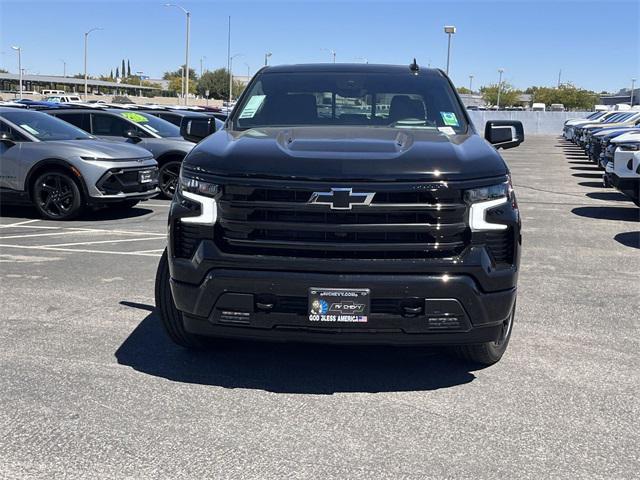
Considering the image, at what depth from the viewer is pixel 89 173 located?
10.4 metres

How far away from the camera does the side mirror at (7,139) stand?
35.3 ft

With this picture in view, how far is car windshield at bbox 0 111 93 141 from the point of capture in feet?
36.1

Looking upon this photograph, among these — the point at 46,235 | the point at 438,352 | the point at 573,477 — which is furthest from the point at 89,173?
the point at 573,477

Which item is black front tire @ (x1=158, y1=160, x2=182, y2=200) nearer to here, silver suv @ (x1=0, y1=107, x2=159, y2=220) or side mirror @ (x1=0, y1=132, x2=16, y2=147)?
silver suv @ (x1=0, y1=107, x2=159, y2=220)

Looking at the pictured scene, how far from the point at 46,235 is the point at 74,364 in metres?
5.29

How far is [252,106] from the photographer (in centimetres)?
551

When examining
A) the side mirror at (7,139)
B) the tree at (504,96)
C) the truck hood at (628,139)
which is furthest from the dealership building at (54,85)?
the truck hood at (628,139)

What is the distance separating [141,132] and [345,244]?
35.0ft

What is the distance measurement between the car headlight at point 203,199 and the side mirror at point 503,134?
7.91 feet

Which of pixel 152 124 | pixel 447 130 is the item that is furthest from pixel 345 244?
pixel 152 124

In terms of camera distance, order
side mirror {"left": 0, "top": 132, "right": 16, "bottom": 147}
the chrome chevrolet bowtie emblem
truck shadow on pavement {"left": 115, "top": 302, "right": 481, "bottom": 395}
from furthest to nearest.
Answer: side mirror {"left": 0, "top": 132, "right": 16, "bottom": 147} < truck shadow on pavement {"left": 115, "top": 302, "right": 481, "bottom": 395} < the chrome chevrolet bowtie emblem

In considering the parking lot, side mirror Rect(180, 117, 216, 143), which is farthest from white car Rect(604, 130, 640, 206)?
side mirror Rect(180, 117, 216, 143)

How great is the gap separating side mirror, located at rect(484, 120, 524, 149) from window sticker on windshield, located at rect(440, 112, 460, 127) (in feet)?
1.27

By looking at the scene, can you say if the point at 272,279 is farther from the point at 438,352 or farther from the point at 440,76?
the point at 440,76
